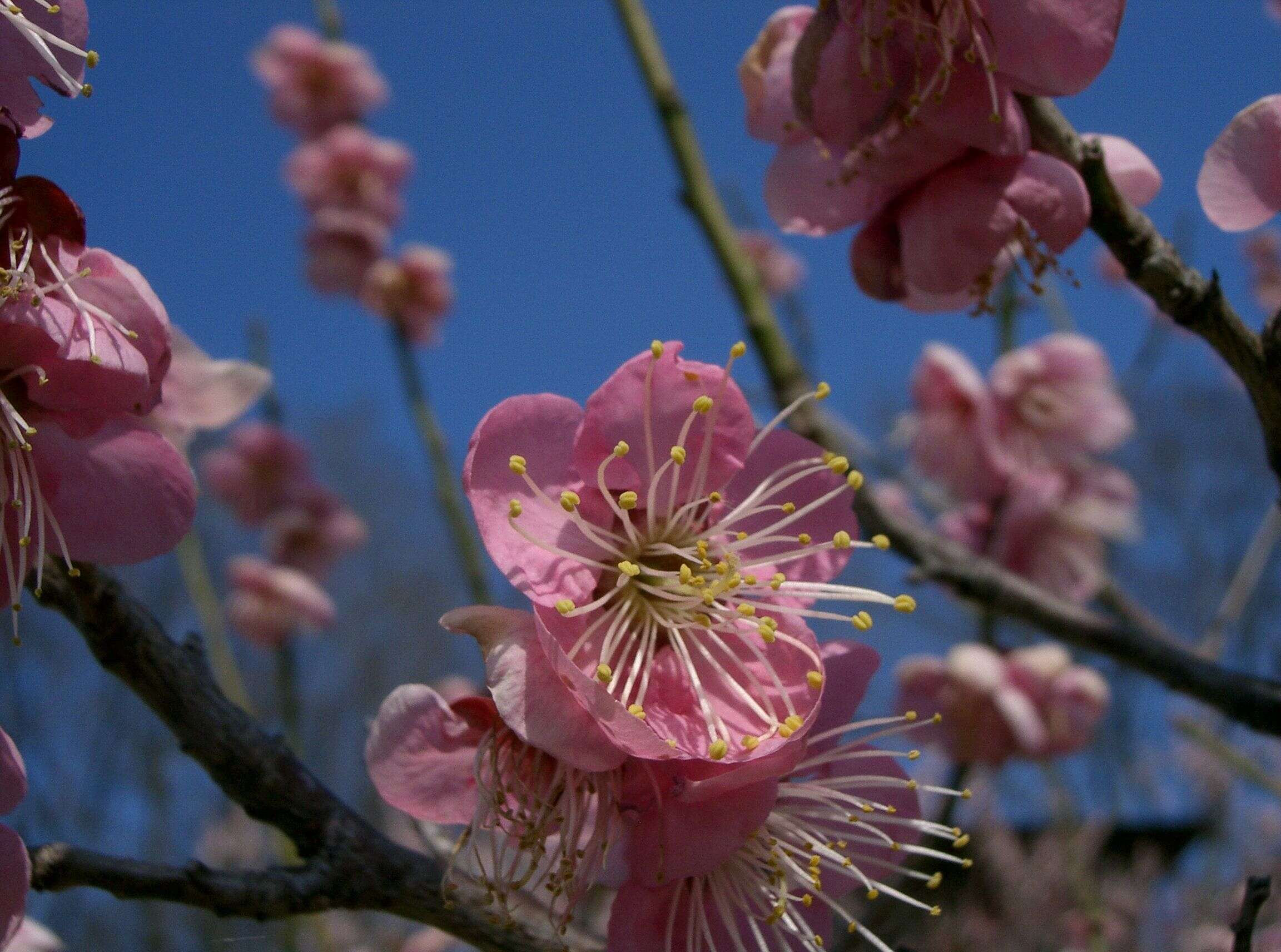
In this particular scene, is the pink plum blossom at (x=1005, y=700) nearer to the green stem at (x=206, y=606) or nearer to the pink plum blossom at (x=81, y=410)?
the green stem at (x=206, y=606)

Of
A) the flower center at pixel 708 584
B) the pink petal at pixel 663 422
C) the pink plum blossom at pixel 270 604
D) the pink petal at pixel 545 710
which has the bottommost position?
the pink plum blossom at pixel 270 604

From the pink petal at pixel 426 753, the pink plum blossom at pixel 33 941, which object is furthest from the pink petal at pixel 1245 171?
the pink plum blossom at pixel 33 941

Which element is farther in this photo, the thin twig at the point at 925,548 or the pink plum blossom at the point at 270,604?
the pink plum blossom at the point at 270,604

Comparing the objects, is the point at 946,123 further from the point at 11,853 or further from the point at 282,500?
the point at 282,500

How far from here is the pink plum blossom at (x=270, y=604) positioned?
2475 mm

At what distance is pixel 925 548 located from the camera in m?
1.10

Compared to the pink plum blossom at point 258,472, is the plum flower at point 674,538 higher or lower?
higher

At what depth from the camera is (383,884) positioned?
0.60 meters

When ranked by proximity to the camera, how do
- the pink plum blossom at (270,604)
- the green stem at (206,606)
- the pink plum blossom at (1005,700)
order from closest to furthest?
the pink plum blossom at (1005,700), the green stem at (206,606), the pink plum blossom at (270,604)

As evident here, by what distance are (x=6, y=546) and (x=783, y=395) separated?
0.88 meters

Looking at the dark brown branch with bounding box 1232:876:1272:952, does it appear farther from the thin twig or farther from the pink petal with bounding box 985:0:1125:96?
the pink petal with bounding box 985:0:1125:96

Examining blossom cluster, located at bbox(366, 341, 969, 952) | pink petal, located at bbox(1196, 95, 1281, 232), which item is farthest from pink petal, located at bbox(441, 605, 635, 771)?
pink petal, located at bbox(1196, 95, 1281, 232)

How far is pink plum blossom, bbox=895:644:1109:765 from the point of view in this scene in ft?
5.45

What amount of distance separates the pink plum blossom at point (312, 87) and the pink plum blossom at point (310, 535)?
1.19m
